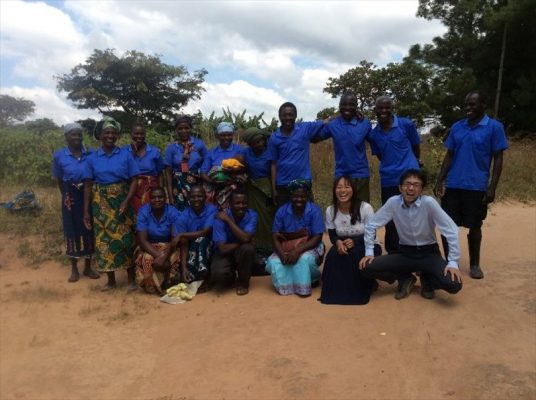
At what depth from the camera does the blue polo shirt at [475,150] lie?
14.0 feet

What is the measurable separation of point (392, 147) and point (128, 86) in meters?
17.8

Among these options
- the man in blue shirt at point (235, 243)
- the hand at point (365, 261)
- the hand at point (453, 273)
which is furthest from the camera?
the man in blue shirt at point (235, 243)

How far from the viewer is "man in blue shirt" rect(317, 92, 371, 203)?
4.51m

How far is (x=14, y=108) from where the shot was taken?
34.1m

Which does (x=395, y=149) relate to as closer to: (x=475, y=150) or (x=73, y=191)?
(x=475, y=150)

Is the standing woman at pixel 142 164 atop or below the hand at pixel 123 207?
atop

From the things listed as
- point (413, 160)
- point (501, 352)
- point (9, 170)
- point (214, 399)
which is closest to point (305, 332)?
point (214, 399)

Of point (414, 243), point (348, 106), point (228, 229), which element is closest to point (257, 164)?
point (228, 229)

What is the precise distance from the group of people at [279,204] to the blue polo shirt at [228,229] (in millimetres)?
10

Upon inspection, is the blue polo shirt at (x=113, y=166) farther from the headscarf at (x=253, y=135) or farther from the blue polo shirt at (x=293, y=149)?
the blue polo shirt at (x=293, y=149)

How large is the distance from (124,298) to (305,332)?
2024mm

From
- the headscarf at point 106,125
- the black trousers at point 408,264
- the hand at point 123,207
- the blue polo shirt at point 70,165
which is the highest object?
the headscarf at point 106,125

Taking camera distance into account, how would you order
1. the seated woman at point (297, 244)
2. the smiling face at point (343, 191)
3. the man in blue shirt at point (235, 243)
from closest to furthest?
the smiling face at point (343, 191)
the seated woman at point (297, 244)
the man in blue shirt at point (235, 243)

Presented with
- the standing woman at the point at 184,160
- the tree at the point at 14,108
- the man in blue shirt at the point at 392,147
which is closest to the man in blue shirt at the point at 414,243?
the man in blue shirt at the point at 392,147
